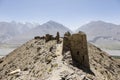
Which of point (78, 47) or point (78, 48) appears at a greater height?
point (78, 47)

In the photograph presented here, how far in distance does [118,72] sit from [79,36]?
16.0 metres

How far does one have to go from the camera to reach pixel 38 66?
34.2 metres

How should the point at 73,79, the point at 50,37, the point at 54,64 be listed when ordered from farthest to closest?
the point at 50,37, the point at 54,64, the point at 73,79

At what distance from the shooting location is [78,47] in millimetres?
31781

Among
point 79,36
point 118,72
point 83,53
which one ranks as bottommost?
point 118,72

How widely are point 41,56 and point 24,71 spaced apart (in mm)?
4613

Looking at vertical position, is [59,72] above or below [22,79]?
above

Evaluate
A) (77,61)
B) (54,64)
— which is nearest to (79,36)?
(77,61)

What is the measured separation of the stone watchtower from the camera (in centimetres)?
3156

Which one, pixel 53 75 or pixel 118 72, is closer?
pixel 53 75

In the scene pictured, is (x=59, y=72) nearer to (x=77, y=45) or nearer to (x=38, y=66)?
(x=77, y=45)

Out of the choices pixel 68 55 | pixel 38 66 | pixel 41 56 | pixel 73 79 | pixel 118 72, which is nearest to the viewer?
pixel 73 79

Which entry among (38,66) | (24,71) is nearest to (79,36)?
(38,66)

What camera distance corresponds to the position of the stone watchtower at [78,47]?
104ft
